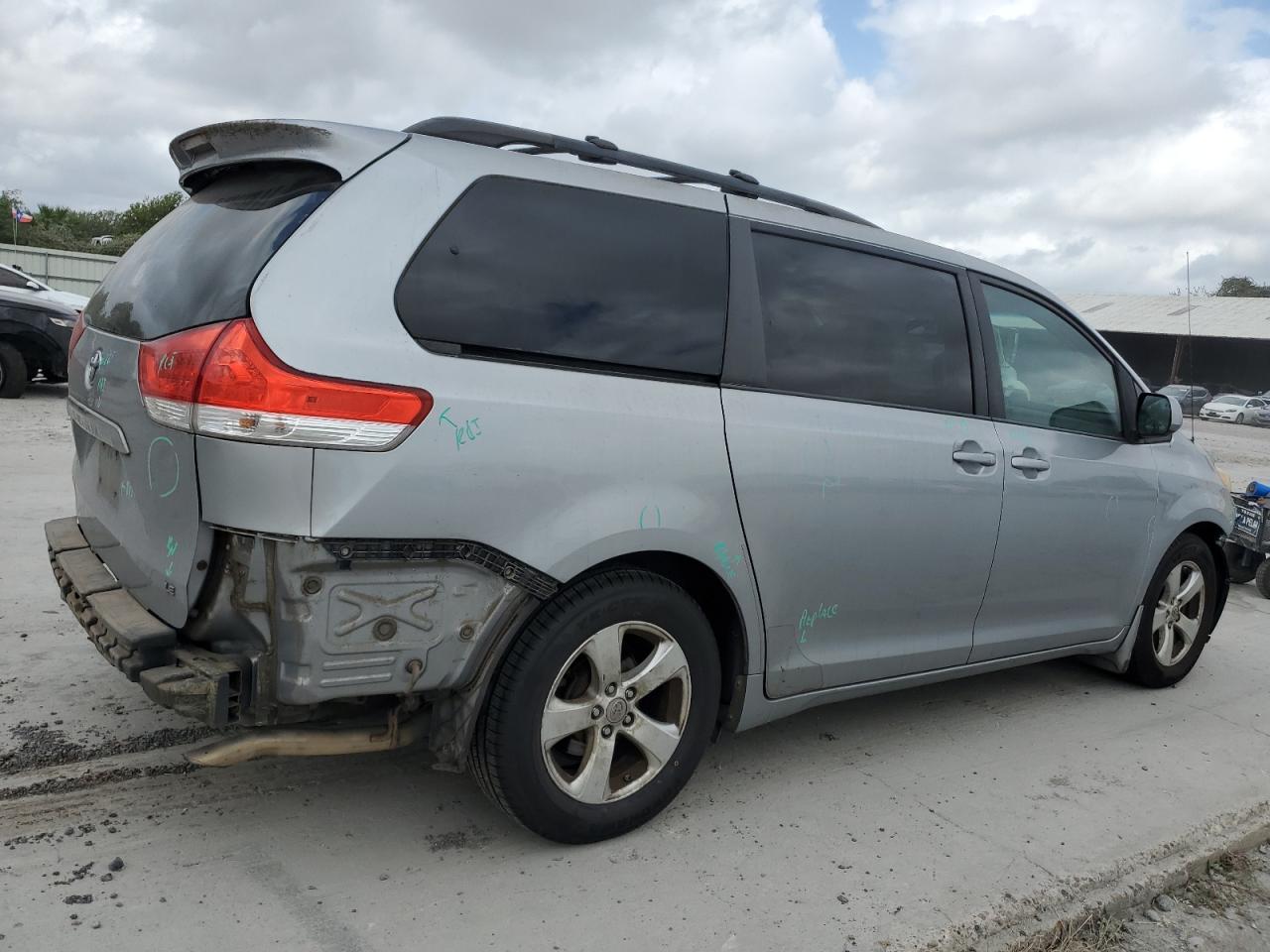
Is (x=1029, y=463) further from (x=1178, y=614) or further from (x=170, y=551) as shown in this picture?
(x=170, y=551)

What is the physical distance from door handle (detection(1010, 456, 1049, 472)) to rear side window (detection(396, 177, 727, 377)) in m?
1.46

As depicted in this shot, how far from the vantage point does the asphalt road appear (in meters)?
2.66

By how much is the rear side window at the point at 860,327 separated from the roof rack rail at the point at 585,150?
264mm

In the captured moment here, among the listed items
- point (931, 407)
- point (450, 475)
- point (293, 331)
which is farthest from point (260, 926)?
point (931, 407)

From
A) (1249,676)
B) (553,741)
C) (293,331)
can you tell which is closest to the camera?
(293,331)

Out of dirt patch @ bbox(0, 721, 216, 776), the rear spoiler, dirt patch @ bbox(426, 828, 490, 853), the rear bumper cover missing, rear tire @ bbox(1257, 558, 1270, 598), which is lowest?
dirt patch @ bbox(426, 828, 490, 853)

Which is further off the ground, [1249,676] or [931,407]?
[931,407]

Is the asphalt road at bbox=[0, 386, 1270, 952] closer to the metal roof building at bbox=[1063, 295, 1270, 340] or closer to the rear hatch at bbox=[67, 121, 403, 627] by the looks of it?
the rear hatch at bbox=[67, 121, 403, 627]

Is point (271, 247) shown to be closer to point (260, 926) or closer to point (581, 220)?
point (581, 220)

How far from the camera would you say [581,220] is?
9.80 feet

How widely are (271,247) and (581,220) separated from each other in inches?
33.8

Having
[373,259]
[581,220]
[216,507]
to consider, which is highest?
[581,220]

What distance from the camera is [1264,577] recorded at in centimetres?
737

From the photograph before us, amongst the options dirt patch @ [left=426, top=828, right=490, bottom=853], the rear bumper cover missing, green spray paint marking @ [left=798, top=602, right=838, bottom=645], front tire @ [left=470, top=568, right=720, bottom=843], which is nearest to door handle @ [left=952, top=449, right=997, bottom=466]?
green spray paint marking @ [left=798, top=602, right=838, bottom=645]
